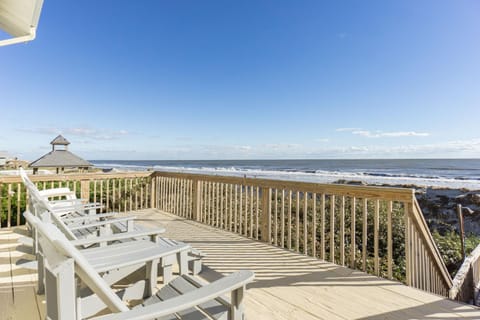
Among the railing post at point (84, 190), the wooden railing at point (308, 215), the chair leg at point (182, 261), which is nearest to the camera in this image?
the chair leg at point (182, 261)

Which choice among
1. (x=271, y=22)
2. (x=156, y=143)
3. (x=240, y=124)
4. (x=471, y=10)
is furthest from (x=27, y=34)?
(x=156, y=143)

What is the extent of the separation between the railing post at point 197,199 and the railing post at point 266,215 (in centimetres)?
152

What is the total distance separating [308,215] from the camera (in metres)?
4.82

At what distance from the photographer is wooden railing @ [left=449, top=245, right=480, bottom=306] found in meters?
3.24

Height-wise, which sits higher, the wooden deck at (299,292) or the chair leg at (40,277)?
the chair leg at (40,277)

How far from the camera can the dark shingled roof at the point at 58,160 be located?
6.74 m

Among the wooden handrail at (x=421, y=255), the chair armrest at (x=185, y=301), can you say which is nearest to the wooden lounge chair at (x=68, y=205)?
the chair armrest at (x=185, y=301)

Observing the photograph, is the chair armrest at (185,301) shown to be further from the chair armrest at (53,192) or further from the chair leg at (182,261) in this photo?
the chair armrest at (53,192)

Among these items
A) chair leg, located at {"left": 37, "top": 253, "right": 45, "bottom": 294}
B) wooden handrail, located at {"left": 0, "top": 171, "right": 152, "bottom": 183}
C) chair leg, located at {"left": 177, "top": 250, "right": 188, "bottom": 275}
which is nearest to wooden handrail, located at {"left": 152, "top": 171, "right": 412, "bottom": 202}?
chair leg, located at {"left": 177, "top": 250, "right": 188, "bottom": 275}

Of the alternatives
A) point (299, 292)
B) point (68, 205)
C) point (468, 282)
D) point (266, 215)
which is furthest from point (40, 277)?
point (468, 282)

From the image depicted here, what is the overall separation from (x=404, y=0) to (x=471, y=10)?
4.79 feet

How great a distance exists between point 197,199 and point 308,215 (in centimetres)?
208

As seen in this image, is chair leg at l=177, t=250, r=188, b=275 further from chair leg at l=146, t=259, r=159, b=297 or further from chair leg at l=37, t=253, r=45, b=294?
chair leg at l=37, t=253, r=45, b=294

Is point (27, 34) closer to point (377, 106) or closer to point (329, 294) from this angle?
point (329, 294)
